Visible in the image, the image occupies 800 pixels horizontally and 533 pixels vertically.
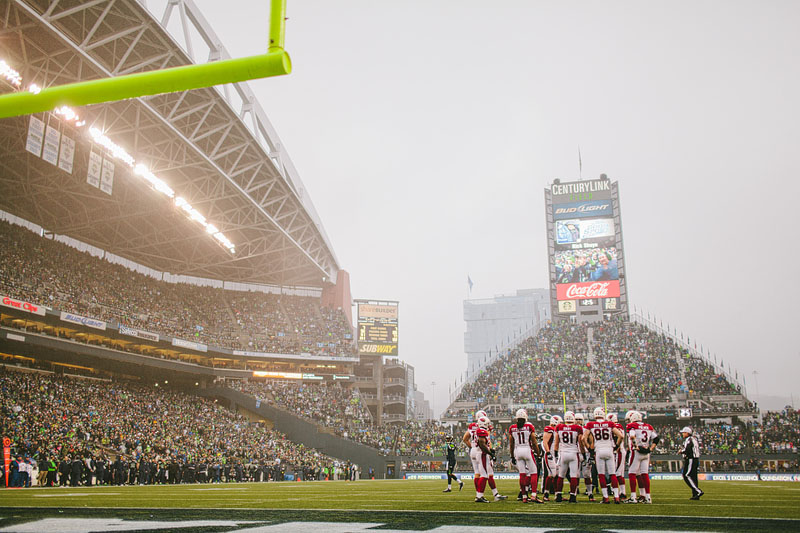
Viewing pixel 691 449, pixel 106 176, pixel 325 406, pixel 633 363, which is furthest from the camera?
pixel 633 363

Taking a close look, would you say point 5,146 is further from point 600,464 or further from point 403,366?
point 403,366

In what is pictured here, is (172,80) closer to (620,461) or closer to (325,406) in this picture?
(620,461)

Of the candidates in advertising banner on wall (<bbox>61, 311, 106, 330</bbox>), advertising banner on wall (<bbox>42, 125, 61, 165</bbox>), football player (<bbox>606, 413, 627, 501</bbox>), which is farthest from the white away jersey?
advertising banner on wall (<bbox>61, 311, 106, 330</bbox>)

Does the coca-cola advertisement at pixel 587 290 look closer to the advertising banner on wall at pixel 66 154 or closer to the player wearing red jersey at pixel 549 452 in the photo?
the advertising banner on wall at pixel 66 154

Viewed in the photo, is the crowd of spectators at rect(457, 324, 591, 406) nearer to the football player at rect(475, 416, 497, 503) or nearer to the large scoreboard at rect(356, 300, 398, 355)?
the large scoreboard at rect(356, 300, 398, 355)

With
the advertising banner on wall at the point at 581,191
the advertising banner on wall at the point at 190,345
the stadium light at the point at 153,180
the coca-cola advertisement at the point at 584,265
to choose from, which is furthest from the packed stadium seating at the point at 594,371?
the stadium light at the point at 153,180

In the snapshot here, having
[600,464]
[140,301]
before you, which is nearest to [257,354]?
[140,301]

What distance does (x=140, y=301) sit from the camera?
41.1m

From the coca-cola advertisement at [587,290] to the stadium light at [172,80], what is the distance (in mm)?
52734

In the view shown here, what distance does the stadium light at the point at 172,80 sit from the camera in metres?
4.57

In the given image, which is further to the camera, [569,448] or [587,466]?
[587,466]

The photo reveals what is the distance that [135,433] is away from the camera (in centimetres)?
3069

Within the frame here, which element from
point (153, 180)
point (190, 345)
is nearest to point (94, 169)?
point (153, 180)

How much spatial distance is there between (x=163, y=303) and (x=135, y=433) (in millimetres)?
15300
